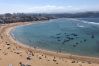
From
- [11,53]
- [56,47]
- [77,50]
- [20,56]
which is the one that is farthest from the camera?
[56,47]

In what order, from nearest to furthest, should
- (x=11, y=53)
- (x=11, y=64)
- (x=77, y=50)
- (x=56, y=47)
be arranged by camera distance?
1. (x=11, y=64)
2. (x=11, y=53)
3. (x=77, y=50)
4. (x=56, y=47)

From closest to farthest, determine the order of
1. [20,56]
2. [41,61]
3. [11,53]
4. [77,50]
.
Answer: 1. [41,61]
2. [20,56]
3. [11,53]
4. [77,50]

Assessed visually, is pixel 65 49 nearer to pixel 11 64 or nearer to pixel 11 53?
pixel 11 53

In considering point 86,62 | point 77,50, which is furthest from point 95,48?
point 86,62

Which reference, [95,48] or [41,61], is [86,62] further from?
[95,48]

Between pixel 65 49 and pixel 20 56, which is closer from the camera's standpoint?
pixel 20 56

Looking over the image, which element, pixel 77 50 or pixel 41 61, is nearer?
pixel 41 61

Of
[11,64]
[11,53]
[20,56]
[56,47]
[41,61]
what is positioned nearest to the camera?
[11,64]

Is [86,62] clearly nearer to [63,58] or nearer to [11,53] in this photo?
[63,58]

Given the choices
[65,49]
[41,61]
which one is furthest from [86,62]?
[65,49]
